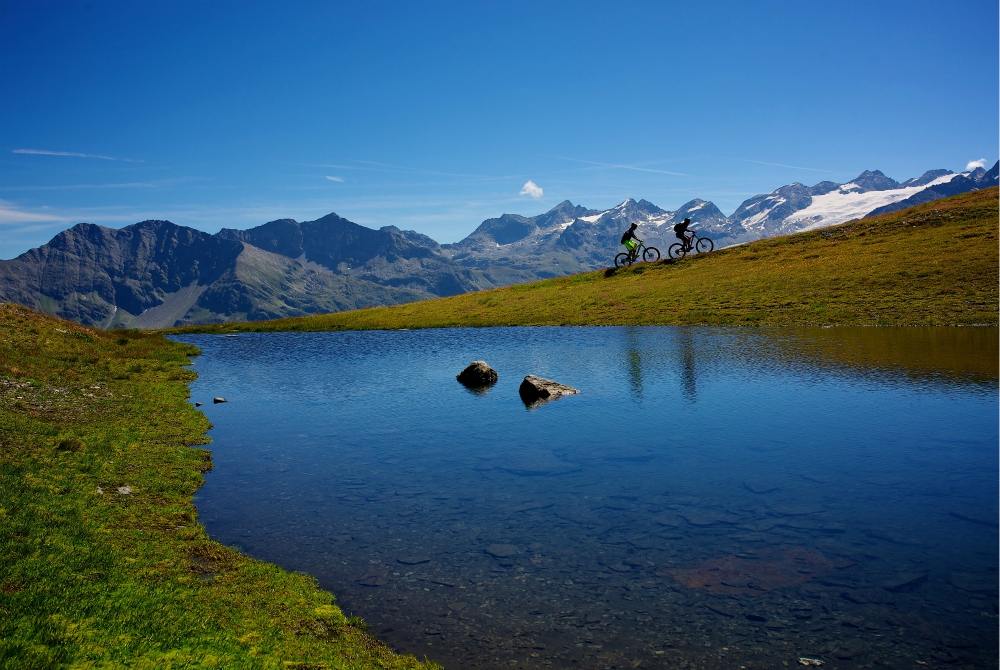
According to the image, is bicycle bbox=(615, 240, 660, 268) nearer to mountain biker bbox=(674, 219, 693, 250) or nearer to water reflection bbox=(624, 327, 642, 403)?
mountain biker bbox=(674, 219, 693, 250)

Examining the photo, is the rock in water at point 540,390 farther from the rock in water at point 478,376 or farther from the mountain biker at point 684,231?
the mountain biker at point 684,231

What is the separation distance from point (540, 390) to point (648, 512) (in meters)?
19.8

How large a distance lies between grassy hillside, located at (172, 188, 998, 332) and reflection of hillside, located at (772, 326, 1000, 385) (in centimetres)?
627

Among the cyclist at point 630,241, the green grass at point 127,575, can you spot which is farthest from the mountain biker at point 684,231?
the green grass at point 127,575

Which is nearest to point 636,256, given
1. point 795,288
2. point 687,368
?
point 795,288

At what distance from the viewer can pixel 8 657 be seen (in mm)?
10211

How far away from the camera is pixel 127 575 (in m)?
14.2

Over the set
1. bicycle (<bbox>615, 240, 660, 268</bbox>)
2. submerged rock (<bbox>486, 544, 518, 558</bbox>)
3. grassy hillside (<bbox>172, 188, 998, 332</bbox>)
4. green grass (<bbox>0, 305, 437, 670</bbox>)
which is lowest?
submerged rock (<bbox>486, 544, 518, 558</bbox>)

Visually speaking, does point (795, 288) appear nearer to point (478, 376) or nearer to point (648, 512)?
point (478, 376)

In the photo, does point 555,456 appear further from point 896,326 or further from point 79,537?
point 896,326

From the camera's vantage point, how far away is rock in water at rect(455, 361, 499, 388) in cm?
4500

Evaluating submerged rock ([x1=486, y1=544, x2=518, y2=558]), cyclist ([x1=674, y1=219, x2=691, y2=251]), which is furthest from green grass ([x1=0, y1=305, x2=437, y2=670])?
cyclist ([x1=674, y1=219, x2=691, y2=251])

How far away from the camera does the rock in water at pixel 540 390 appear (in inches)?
1531

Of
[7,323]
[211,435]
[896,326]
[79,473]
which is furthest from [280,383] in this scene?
[896,326]
